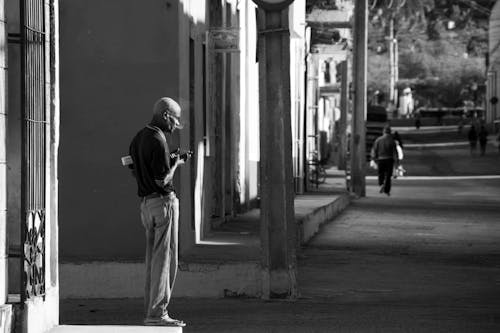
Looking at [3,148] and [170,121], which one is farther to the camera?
[170,121]

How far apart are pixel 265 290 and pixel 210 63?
6214 mm

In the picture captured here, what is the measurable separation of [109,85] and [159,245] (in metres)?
4.36

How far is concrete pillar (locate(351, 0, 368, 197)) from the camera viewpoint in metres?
39.1

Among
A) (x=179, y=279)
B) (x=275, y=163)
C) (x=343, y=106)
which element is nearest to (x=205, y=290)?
(x=179, y=279)

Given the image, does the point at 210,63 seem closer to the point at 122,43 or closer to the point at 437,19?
the point at 122,43

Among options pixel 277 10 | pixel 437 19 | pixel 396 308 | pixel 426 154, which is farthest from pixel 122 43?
pixel 437 19

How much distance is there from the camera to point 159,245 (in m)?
12.8

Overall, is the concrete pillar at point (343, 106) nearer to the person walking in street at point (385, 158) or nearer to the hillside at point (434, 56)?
the person walking in street at point (385, 158)

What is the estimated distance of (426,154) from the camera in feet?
258

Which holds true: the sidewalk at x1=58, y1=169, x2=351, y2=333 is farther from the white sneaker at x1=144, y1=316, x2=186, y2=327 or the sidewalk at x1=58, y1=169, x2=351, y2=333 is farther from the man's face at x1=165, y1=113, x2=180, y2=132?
the man's face at x1=165, y1=113, x2=180, y2=132

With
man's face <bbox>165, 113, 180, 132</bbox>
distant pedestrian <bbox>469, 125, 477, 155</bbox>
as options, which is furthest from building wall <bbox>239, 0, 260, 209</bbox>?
distant pedestrian <bbox>469, 125, 477, 155</bbox>

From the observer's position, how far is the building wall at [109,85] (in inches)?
656

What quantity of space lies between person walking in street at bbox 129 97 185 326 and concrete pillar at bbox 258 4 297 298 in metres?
2.71

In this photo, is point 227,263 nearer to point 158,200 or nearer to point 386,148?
point 158,200
